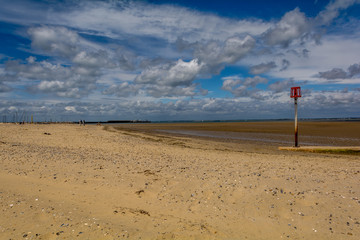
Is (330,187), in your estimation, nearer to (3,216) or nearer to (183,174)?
(183,174)

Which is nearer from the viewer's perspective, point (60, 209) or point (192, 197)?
point (60, 209)

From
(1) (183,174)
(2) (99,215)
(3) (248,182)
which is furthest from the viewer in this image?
(1) (183,174)

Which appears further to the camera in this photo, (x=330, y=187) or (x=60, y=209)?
(x=330, y=187)

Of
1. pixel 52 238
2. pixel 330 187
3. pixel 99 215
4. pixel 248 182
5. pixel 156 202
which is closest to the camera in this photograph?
pixel 52 238

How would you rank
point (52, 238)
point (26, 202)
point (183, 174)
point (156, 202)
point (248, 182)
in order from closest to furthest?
point (52, 238)
point (26, 202)
point (156, 202)
point (248, 182)
point (183, 174)

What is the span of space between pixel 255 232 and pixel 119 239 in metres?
2.73

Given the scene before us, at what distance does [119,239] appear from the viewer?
445 centimetres

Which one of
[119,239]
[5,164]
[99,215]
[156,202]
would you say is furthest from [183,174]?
[5,164]

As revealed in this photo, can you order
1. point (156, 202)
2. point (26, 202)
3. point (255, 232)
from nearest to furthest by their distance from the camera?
point (255, 232), point (26, 202), point (156, 202)

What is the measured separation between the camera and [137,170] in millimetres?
9180

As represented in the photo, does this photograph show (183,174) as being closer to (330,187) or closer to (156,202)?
(156,202)

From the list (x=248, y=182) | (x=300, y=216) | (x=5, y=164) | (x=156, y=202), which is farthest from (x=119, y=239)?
(x=5, y=164)

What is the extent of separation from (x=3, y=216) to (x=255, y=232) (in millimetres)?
5292

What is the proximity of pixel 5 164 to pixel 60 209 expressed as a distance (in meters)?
5.41
